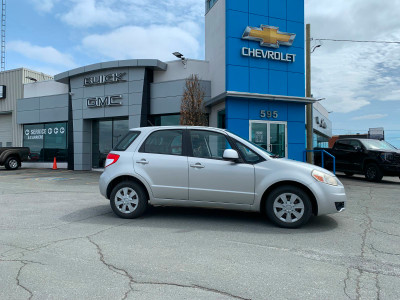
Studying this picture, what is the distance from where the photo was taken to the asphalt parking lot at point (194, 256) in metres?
3.04

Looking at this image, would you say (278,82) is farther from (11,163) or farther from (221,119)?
(11,163)

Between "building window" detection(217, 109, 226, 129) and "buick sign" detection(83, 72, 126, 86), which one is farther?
"buick sign" detection(83, 72, 126, 86)

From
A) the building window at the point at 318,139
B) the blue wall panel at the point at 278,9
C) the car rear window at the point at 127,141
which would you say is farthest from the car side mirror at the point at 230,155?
the building window at the point at 318,139

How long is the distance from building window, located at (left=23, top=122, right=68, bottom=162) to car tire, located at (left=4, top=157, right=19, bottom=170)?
6.32ft

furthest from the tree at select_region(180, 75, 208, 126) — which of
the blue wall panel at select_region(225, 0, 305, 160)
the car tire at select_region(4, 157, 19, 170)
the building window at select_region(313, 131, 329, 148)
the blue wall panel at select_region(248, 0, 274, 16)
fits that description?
the building window at select_region(313, 131, 329, 148)

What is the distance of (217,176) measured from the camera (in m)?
5.48

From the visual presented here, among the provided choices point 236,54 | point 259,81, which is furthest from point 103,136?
point 259,81

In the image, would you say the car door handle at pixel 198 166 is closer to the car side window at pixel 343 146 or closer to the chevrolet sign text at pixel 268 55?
the chevrolet sign text at pixel 268 55

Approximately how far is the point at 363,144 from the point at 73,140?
15.6 metres

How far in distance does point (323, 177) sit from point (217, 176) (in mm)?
1774

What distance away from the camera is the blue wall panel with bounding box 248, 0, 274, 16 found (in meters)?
14.6

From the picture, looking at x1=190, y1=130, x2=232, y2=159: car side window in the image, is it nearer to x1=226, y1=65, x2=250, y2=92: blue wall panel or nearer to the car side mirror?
the car side mirror

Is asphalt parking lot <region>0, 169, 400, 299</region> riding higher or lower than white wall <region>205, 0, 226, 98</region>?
lower

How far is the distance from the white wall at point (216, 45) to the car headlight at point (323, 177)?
952 cm
